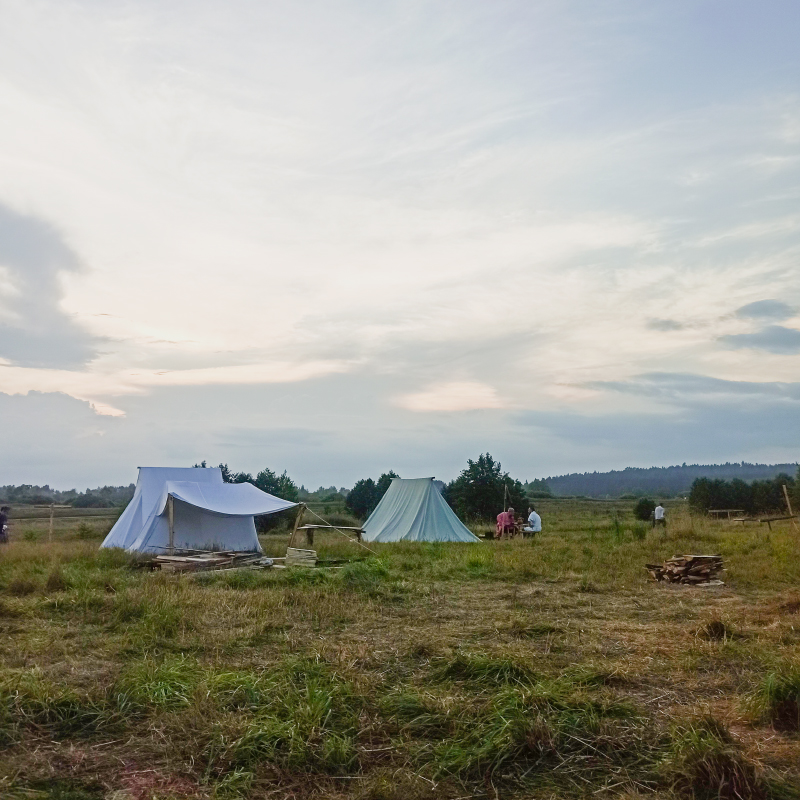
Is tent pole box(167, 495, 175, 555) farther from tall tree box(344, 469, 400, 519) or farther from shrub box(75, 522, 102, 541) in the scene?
tall tree box(344, 469, 400, 519)

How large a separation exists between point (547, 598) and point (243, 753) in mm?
5965

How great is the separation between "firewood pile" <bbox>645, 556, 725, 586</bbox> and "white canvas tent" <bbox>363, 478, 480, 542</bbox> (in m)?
9.16

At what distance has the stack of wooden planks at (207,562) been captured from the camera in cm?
1277

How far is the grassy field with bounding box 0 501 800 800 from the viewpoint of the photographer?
371 centimetres

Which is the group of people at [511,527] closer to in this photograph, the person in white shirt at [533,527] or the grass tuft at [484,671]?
the person in white shirt at [533,527]

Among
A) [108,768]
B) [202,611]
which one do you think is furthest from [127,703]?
[202,611]

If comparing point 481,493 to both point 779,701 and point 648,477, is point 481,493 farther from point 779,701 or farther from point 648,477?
point 648,477

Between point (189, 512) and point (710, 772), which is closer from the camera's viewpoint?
point (710, 772)

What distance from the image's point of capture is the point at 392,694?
4.82 meters

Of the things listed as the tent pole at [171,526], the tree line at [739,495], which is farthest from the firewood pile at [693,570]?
the tree line at [739,495]

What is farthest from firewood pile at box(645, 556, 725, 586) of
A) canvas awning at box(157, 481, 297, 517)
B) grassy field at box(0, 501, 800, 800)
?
canvas awning at box(157, 481, 297, 517)

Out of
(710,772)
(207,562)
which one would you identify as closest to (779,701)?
(710,772)

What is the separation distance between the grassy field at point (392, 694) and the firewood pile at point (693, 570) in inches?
55.7

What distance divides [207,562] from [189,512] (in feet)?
10.8
